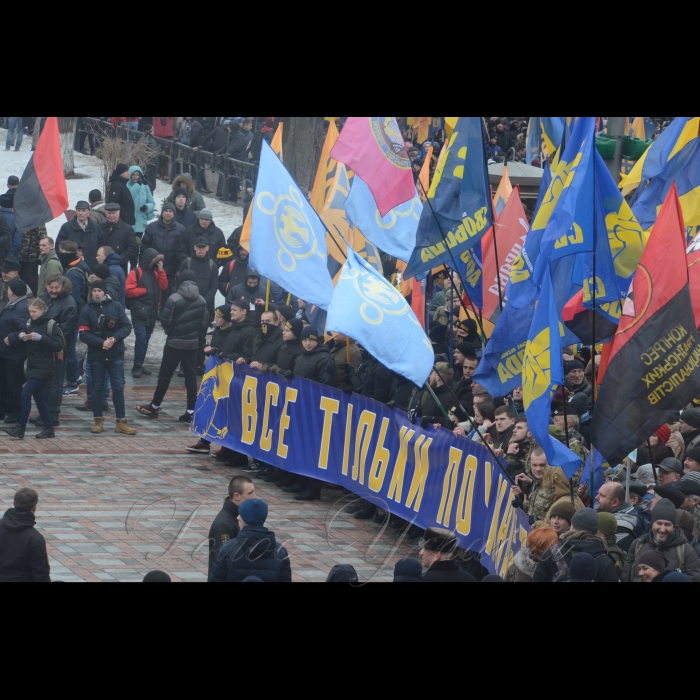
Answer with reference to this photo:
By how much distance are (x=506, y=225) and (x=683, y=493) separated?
4.61 metres

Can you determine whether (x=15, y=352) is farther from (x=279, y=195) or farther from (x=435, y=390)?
A: (x=435, y=390)

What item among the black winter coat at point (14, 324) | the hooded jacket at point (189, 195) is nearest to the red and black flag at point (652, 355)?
the black winter coat at point (14, 324)

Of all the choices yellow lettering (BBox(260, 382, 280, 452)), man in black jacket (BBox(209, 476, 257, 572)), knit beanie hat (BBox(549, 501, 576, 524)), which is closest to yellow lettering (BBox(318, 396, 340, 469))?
yellow lettering (BBox(260, 382, 280, 452))

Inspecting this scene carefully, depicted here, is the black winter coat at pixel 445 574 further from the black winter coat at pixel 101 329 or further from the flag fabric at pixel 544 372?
the black winter coat at pixel 101 329

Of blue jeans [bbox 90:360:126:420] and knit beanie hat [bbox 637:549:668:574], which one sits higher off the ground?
knit beanie hat [bbox 637:549:668:574]

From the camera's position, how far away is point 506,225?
1253 centimetres

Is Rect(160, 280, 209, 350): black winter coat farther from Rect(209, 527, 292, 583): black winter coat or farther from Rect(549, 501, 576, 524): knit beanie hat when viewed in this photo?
Rect(549, 501, 576, 524): knit beanie hat

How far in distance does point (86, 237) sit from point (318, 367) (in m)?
5.09

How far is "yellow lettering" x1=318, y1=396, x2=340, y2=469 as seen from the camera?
12.4m

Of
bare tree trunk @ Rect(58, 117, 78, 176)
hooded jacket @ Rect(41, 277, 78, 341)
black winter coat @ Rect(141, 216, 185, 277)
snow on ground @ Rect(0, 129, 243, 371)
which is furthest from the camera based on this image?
bare tree trunk @ Rect(58, 117, 78, 176)

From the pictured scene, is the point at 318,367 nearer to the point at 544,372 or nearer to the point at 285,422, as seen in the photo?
the point at 285,422

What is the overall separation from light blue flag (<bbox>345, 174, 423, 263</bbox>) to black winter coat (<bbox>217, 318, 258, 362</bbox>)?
7.02 ft

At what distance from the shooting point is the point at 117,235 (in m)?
16.6

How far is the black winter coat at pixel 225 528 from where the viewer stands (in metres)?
8.30
